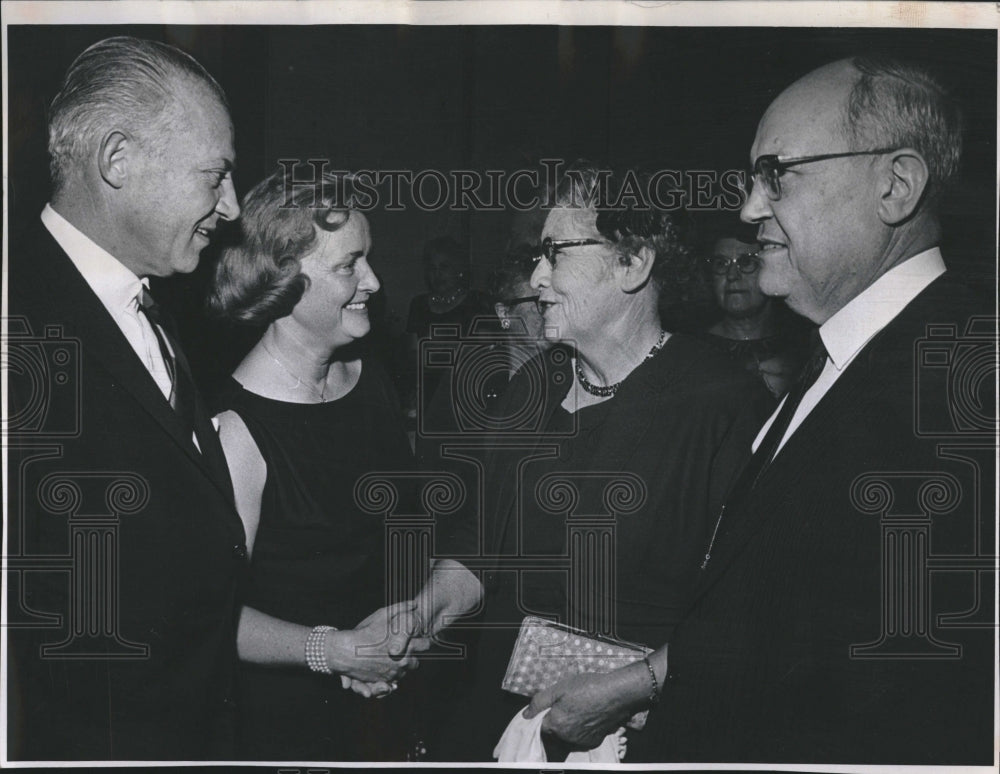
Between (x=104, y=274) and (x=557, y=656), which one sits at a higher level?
(x=104, y=274)

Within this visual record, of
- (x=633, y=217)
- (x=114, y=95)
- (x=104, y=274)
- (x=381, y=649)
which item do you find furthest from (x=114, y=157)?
(x=381, y=649)

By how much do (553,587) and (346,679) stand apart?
2.29 ft

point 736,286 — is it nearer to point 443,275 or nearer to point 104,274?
point 443,275

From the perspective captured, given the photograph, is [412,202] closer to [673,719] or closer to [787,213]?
[787,213]

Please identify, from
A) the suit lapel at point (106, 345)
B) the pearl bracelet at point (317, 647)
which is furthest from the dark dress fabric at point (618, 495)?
the suit lapel at point (106, 345)

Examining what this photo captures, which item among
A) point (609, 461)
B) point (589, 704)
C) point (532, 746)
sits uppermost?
point (609, 461)

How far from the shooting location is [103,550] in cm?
354

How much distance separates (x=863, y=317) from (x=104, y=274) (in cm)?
231

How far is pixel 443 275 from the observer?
3.51 metres

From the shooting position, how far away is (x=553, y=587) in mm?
3510

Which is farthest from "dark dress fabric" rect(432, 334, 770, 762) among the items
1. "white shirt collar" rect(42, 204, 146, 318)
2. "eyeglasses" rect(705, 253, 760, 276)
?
"white shirt collar" rect(42, 204, 146, 318)

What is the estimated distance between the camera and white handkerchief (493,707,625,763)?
3.52 meters

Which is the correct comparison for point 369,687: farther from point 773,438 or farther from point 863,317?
point 863,317

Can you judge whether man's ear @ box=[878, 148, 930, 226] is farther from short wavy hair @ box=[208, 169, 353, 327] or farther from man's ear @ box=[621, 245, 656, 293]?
short wavy hair @ box=[208, 169, 353, 327]
